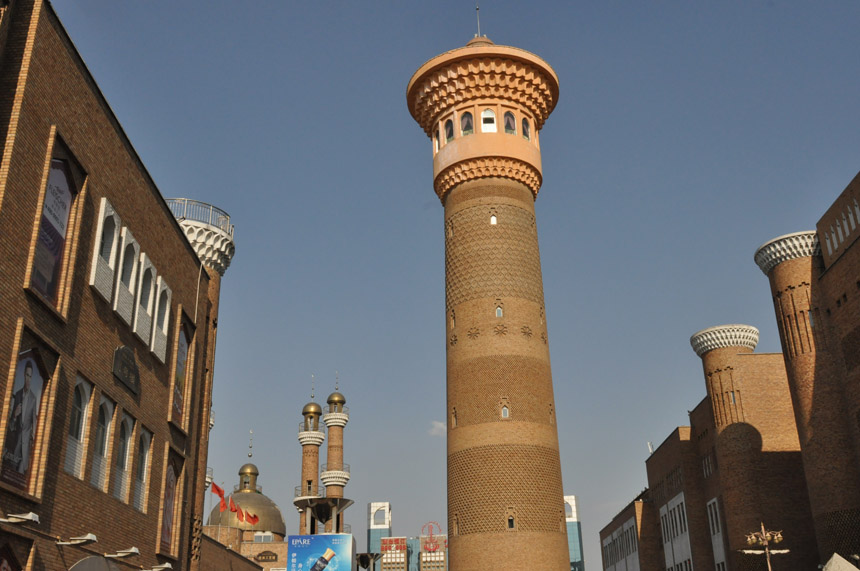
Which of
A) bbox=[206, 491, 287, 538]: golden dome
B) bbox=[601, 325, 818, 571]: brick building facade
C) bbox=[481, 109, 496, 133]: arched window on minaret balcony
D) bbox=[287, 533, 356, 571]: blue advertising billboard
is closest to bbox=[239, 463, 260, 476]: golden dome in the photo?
bbox=[206, 491, 287, 538]: golden dome

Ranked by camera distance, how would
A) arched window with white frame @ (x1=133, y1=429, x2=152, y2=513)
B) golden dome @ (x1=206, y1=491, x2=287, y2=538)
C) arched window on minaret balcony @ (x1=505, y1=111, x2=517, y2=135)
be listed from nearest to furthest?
arched window with white frame @ (x1=133, y1=429, x2=152, y2=513), arched window on minaret balcony @ (x1=505, y1=111, x2=517, y2=135), golden dome @ (x1=206, y1=491, x2=287, y2=538)

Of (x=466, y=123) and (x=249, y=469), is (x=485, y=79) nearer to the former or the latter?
(x=466, y=123)

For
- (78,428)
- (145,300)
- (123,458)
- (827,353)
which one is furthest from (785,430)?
(78,428)

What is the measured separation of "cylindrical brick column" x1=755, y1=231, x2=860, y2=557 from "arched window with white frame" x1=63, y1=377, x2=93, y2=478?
86.1 feet

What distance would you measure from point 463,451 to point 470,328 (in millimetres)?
4812

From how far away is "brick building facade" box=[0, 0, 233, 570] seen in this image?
1209cm

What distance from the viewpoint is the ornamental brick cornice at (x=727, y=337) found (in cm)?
4266

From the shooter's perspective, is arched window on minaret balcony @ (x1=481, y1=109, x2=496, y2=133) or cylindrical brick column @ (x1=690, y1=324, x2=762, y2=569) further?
cylindrical brick column @ (x1=690, y1=324, x2=762, y2=569)

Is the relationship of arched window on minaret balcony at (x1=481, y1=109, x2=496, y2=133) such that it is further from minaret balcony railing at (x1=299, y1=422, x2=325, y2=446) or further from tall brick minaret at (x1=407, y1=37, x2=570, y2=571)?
minaret balcony railing at (x1=299, y1=422, x2=325, y2=446)

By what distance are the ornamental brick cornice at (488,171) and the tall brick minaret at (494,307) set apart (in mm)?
43

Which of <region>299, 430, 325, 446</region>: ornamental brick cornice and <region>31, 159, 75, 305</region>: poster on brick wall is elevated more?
<region>299, 430, 325, 446</region>: ornamental brick cornice

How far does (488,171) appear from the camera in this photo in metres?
34.7

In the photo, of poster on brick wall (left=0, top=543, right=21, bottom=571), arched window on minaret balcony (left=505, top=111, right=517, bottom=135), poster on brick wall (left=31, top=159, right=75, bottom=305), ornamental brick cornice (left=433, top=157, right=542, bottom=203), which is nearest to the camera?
poster on brick wall (left=0, top=543, right=21, bottom=571)

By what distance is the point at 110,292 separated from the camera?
15.9m
